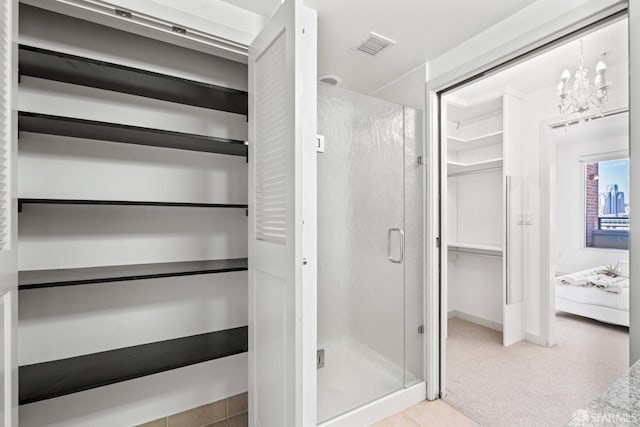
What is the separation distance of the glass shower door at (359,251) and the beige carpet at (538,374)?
0.58 m

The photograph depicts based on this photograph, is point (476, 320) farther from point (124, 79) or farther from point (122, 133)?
point (124, 79)

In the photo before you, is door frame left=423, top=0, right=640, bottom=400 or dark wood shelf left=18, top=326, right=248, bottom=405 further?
door frame left=423, top=0, right=640, bottom=400

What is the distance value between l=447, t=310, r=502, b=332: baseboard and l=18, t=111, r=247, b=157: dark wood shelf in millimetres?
2960

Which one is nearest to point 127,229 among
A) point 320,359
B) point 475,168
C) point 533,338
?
point 320,359

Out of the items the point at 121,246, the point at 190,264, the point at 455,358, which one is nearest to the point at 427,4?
the point at 190,264

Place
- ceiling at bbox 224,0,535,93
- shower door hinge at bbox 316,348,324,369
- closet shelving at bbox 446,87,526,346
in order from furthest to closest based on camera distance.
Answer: closet shelving at bbox 446,87,526,346 < shower door hinge at bbox 316,348,324,369 < ceiling at bbox 224,0,535,93

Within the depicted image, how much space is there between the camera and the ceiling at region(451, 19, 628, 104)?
154 centimetres

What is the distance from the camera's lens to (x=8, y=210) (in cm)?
102

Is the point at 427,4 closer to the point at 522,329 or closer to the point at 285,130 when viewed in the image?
the point at 285,130

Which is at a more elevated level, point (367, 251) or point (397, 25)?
point (397, 25)

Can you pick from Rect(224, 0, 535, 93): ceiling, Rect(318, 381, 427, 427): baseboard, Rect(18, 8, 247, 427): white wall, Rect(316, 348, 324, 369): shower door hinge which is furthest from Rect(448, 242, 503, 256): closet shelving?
Rect(18, 8, 247, 427): white wall

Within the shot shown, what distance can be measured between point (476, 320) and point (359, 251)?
2187 millimetres

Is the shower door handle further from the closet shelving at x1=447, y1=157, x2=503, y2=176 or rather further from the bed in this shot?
the closet shelving at x1=447, y1=157, x2=503, y2=176

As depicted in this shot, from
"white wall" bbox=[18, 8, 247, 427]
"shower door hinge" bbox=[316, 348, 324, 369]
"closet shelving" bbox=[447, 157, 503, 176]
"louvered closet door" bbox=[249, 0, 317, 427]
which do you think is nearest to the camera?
"louvered closet door" bbox=[249, 0, 317, 427]
